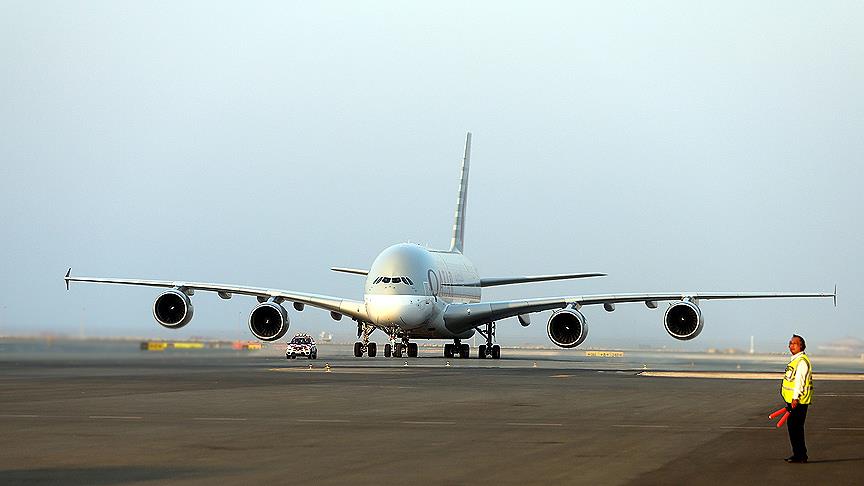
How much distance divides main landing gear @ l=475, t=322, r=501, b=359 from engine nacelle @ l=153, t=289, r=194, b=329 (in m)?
13.8

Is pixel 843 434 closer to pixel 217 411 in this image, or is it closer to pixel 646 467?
pixel 646 467

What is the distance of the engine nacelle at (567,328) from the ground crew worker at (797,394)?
36785mm

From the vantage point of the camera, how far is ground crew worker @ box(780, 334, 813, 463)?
577 inches

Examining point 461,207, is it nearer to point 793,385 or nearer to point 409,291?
point 409,291

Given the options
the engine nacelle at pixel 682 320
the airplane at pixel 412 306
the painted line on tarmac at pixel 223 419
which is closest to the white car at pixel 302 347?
the airplane at pixel 412 306

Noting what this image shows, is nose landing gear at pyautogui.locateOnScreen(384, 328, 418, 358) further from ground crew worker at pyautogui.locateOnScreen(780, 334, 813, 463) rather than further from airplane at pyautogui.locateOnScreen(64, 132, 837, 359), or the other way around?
ground crew worker at pyautogui.locateOnScreen(780, 334, 813, 463)

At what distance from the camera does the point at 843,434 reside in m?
18.3

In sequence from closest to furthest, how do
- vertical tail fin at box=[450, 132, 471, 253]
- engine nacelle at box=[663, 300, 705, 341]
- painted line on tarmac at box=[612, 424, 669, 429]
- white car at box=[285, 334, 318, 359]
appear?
painted line on tarmac at box=[612, 424, 669, 429]
engine nacelle at box=[663, 300, 705, 341]
white car at box=[285, 334, 318, 359]
vertical tail fin at box=[450, 132, 471, 253]

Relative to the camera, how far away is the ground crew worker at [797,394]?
1466 centimetres

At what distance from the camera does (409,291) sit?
5359 cm

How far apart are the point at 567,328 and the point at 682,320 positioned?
14.9ft

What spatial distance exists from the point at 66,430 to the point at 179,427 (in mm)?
1484

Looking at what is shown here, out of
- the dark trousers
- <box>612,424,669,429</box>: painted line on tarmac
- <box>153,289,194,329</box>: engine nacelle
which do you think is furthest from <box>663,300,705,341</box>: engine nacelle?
the dark trousers

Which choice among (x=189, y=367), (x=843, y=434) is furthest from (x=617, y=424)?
(x=189, y=367)
